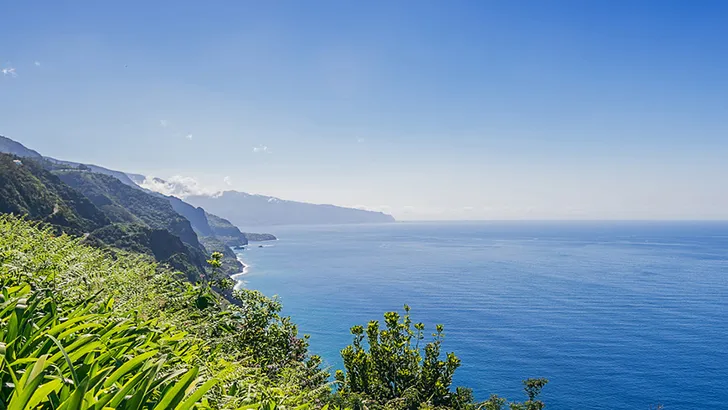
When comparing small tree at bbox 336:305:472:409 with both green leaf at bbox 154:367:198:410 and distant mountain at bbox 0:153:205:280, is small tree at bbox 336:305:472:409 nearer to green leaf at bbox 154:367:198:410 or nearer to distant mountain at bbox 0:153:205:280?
green leaf at bbox 154:367:198:410

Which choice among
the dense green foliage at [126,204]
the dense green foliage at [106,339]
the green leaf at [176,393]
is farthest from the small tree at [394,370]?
the dense green foliage at [126,204]

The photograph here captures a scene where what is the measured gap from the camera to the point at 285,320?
9484 millimetres

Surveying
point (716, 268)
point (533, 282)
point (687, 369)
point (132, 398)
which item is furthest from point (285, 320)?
point (716, 268)

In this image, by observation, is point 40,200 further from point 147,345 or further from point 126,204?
point 126,204

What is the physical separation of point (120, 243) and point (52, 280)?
69.7 meters

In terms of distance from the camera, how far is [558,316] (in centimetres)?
5928

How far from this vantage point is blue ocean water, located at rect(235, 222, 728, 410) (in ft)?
133

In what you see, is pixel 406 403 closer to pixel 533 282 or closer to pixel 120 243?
pixel 120 243

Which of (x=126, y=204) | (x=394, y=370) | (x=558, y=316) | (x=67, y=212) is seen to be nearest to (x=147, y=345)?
(x=394, y=370)

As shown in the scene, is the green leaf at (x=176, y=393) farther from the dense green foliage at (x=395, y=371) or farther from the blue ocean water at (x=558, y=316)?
the dense green foliage at (x=395, y=371)

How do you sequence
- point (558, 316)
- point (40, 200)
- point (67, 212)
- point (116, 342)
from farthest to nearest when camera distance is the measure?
point (558, 316) → point (67, 212) → point (40, 200) → point (116, 342)

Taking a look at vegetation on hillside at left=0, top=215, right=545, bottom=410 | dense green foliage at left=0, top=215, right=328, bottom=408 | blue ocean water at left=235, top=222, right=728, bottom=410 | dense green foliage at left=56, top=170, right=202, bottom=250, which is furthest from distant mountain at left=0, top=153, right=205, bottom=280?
dense green foliage at left=0, top=215, right=328, bottom=408

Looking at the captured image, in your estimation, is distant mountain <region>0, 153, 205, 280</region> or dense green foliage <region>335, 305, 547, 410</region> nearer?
dense green foliage <region>335, 305, 547, 410</region>

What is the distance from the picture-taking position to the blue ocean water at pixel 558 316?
133 feet
